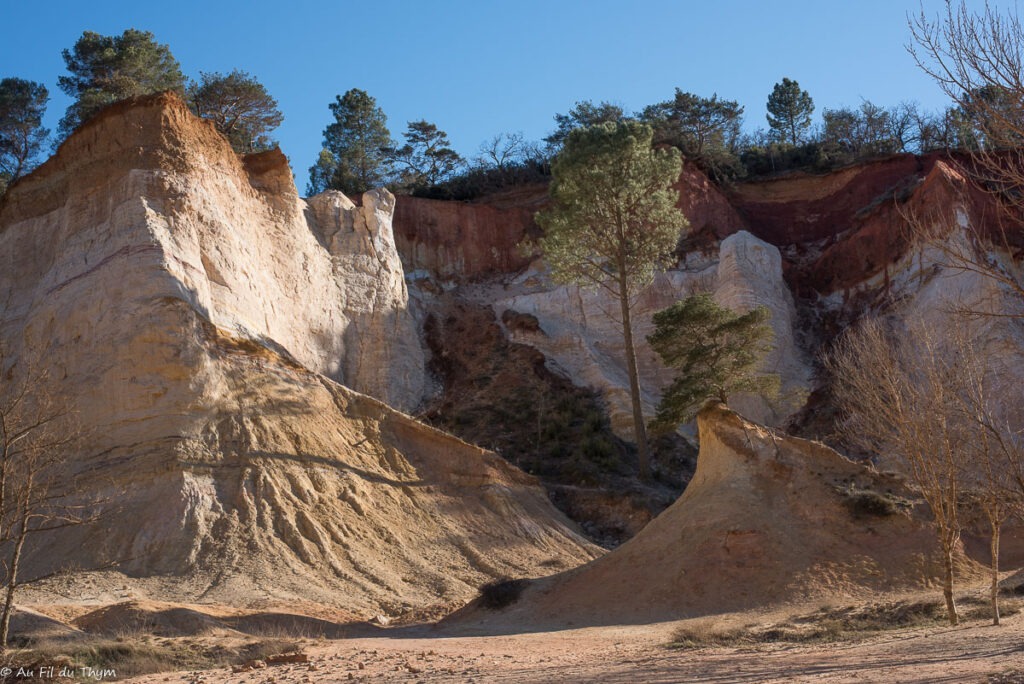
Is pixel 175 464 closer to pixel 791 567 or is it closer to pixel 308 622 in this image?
pixel 308 622

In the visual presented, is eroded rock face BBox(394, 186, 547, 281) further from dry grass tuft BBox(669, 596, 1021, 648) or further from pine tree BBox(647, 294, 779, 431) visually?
dry grass tuft BBox(669, 596, 1021, 648)

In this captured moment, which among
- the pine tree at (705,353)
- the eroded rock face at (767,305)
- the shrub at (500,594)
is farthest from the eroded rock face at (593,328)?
the shrub at (500,594)

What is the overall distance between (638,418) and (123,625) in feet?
60.1

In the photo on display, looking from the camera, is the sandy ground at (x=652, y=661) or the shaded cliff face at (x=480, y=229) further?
the shaded cliff face at (x=480, y=229)

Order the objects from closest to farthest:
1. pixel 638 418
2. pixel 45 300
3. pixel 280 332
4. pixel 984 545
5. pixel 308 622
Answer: pixel 308 622, pixel 984 545, pixel 45 300, pixel 638 418, pixel 280 332

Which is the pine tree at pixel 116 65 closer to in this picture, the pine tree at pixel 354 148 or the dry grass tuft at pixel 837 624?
the pine tree at pixel 354 148

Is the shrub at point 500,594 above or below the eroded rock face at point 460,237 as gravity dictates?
below

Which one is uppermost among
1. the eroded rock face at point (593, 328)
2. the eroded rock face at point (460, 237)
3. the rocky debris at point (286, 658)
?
the eroded rock face at point (460, 237)

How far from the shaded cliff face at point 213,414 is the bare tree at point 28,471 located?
54cm

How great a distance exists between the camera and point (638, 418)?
30.1 meters

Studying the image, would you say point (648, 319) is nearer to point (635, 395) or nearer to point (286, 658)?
point (635, 395)

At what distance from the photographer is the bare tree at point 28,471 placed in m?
14.4

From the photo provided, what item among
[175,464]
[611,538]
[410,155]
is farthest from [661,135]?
[175,464]

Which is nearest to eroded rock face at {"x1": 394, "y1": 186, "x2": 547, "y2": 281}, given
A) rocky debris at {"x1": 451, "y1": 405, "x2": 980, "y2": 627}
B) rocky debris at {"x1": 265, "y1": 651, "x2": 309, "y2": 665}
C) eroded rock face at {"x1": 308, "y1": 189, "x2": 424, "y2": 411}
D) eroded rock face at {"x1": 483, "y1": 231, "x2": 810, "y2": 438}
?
eroded rock face at {"x1": 483, "y1": 231, "x2": 810, "y2": 438}
